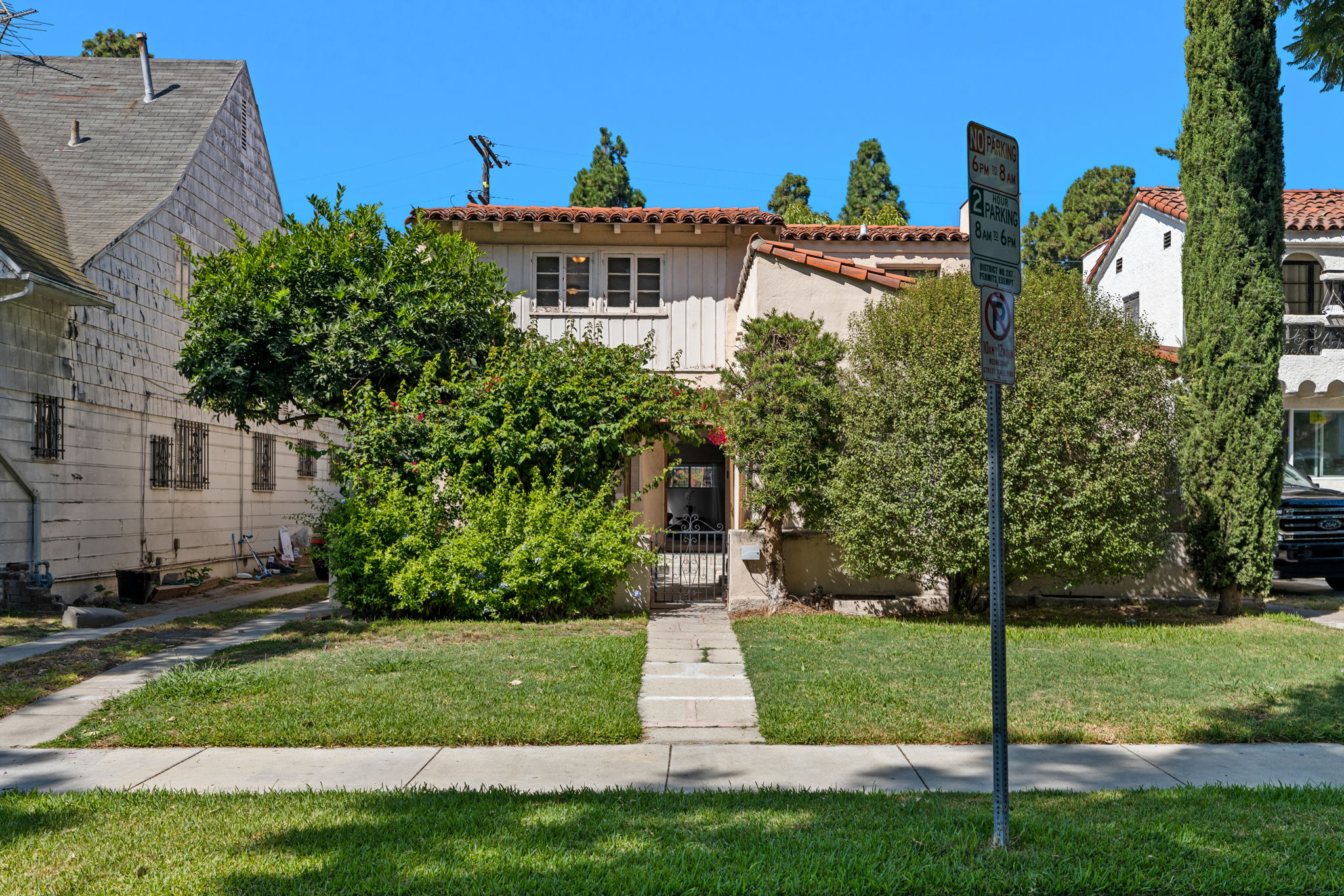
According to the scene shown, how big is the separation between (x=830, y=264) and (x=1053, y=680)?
22.7 feet

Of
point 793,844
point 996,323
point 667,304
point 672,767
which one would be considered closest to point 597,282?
point 667,304

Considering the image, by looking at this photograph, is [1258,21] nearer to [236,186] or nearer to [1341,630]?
[1341,630]

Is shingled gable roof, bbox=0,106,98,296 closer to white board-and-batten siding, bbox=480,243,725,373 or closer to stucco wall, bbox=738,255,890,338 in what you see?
white board-and-batten siding, bbox=480,243,725,373

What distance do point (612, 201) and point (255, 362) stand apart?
30.7 m

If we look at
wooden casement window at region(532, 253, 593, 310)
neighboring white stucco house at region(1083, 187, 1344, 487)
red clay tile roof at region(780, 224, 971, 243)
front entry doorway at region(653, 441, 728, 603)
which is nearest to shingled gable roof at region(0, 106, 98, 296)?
wooden casement window at region(532, 253, 593, 310)

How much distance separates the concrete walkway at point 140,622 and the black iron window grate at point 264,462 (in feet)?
10.9

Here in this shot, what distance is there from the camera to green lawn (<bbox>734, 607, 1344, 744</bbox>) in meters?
6.84

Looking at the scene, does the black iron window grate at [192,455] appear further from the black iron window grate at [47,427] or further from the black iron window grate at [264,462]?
the black iron window grate at [47,427]

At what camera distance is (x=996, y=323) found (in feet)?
14.3

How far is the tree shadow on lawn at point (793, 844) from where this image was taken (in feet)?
13.6

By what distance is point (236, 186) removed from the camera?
2161 cm

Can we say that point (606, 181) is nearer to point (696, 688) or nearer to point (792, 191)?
point (792, 191)

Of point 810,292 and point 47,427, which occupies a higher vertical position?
point 810,292

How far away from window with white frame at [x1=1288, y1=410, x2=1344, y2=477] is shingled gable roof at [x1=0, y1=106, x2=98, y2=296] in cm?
2254
